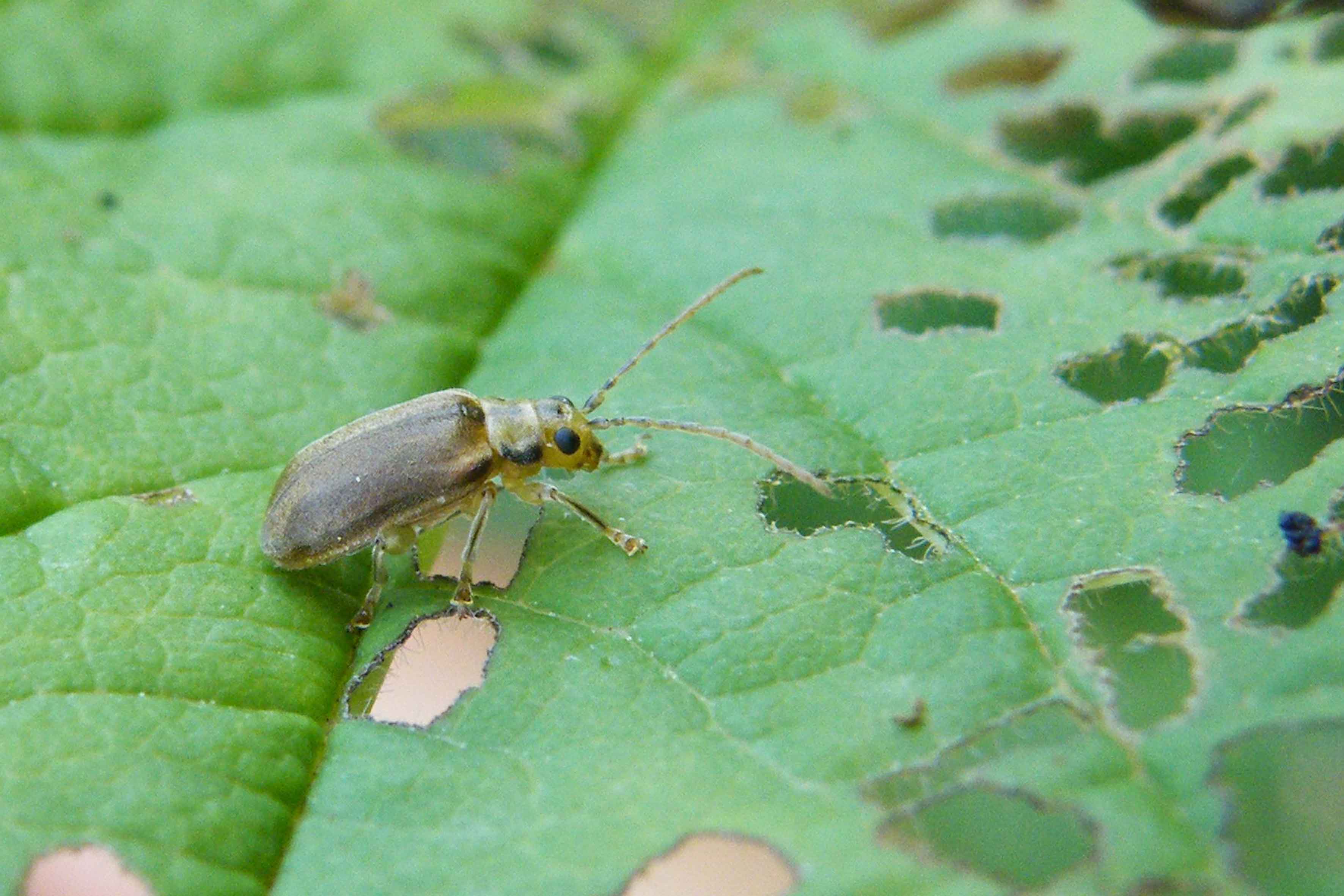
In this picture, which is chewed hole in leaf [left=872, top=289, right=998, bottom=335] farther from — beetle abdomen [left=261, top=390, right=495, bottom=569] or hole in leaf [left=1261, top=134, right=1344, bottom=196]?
beetle abdomen [left=261, top=390, right=495, bottom=569]

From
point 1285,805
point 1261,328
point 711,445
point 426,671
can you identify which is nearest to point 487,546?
point 426,671

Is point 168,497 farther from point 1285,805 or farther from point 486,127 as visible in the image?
point 1285,805

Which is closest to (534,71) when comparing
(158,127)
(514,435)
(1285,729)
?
(158,127)

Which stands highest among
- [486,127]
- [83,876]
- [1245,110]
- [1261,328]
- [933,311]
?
[1245,110]

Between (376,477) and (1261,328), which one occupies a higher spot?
(1261,328)

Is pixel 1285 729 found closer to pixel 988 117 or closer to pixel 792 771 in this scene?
pixel 792 771

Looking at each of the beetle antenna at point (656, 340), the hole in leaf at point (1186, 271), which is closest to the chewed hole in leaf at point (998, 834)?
the beetle antenna at point (656, 340)
